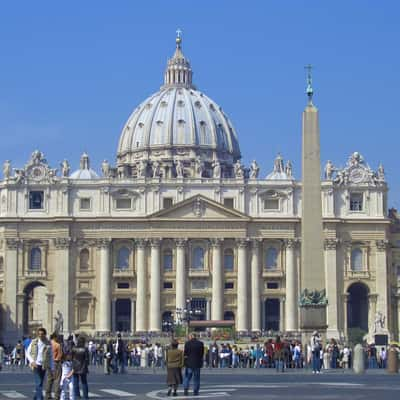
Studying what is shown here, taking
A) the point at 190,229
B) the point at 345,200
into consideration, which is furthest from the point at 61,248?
the point at 345,200

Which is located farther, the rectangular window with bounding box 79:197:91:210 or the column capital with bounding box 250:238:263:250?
the rectangular window with bounding box 79:197:91:210

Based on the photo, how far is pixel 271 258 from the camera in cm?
10806

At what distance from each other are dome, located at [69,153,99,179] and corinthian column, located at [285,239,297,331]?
60.2 ft

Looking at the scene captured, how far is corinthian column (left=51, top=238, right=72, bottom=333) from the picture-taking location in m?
105

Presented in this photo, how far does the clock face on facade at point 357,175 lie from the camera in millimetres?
109312

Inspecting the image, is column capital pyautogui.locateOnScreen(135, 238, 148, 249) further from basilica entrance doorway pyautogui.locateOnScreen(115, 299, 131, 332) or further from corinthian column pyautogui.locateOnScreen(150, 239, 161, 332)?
basilica entrance doorway pyautogui.locateOnScreen(115, 299, 131, 332)

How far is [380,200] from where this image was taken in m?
109

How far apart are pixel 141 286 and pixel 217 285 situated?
20.1ft

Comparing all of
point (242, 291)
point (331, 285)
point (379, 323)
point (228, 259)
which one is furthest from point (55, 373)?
point (228, 259)

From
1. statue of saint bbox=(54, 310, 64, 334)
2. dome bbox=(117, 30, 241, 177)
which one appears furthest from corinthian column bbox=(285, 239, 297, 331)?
dome bbox=(117, 30, 241, 177)

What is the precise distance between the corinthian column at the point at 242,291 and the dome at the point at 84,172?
601 inches

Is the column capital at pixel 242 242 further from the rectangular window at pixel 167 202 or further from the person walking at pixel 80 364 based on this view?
the person walking at pixel 80 364

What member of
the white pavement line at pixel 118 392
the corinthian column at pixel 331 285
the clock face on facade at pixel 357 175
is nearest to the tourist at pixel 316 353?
the white pavement line at pixel 118 392

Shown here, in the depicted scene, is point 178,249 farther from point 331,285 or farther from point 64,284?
point 331,285
